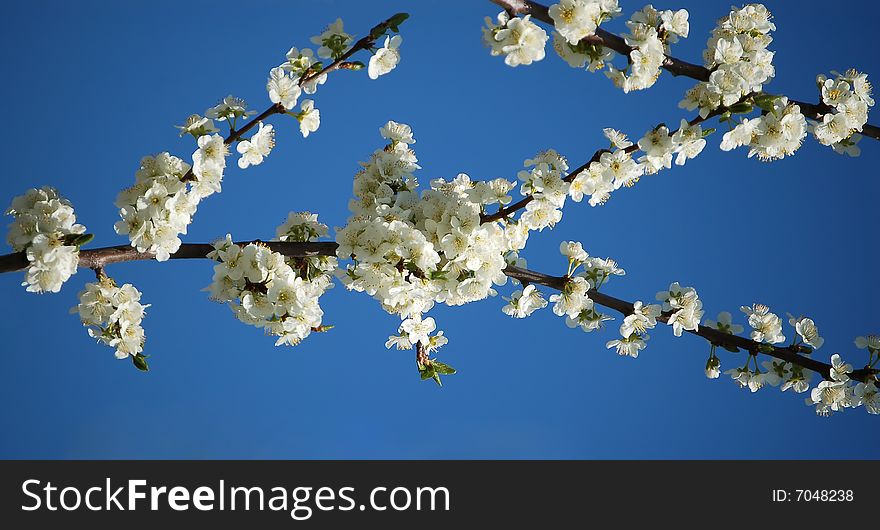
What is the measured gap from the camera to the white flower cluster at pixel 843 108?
5.64ft

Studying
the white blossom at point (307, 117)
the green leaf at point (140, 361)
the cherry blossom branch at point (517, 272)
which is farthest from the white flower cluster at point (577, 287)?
the green leaf at point (140, 361)

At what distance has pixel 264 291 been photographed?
62.4 inches

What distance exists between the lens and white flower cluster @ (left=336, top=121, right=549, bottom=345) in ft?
5.19

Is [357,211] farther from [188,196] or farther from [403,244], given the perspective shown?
[188,196]

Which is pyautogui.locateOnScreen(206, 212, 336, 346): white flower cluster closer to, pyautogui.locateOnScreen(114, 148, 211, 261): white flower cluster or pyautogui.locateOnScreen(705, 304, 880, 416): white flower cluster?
pyautogui.locateOnScreen(114, 148, 211, 261): white flower cluster

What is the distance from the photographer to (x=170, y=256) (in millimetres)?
1623

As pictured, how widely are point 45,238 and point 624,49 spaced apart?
116 centimetres

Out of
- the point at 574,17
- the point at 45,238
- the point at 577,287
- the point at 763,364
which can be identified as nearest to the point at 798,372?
the point at 763,364

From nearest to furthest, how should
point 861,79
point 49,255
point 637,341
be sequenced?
point 49,255, point 861,79, point 637,341

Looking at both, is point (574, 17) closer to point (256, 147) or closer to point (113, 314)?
point (256, 147)

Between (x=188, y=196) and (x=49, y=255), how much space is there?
0.89ft

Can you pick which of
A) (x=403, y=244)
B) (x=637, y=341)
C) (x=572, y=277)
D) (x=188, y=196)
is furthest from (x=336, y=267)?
(x=637, y=341)

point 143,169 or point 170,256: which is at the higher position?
point 143,169

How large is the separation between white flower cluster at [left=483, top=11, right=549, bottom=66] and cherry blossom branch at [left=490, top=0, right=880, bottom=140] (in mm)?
23
